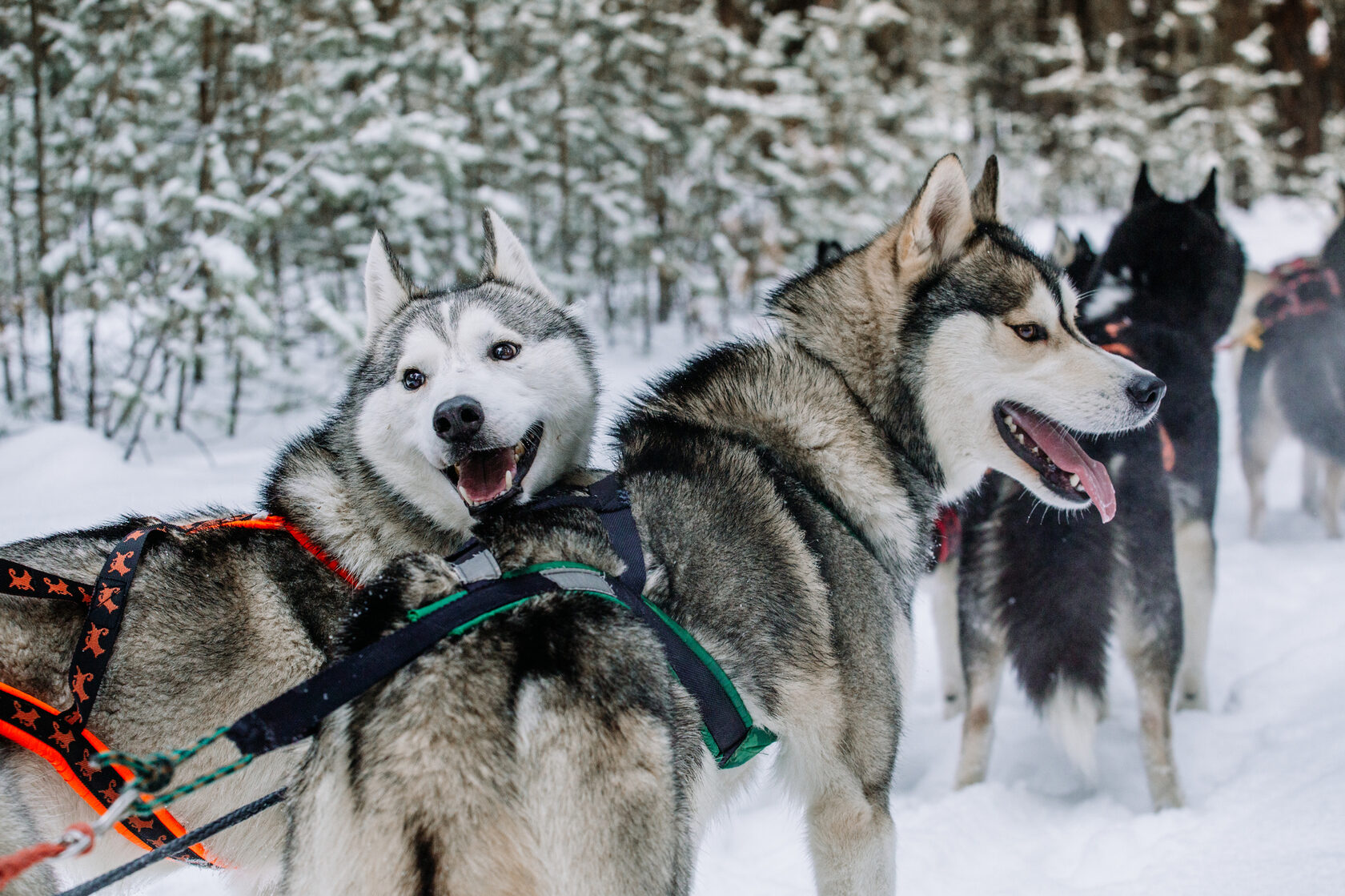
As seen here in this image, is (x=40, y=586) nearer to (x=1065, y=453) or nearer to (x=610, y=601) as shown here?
(x=610, y=601)

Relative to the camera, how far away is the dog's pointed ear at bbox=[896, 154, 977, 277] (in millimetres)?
2107

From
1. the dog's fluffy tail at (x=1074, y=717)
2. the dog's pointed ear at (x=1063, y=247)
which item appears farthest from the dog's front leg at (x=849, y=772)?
the dog's pointed ear at (x=1063, y=247)

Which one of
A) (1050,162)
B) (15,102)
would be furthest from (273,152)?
(1050,162)

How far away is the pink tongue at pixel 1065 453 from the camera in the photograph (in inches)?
87.4

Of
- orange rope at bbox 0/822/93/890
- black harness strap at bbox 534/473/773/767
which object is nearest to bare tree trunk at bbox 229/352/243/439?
black harness strap at bbox 534/473/773/767

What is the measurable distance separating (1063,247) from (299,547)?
3.93 meters

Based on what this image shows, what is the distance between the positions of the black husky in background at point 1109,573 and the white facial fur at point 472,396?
1.69 meters

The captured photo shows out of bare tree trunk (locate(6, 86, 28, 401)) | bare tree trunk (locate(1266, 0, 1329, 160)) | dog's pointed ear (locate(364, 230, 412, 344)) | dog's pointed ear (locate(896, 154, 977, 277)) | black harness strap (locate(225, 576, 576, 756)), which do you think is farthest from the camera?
bare tree trunk (locate(1266, 0, 1329, 160))

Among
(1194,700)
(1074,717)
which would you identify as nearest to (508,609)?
(1074,717)

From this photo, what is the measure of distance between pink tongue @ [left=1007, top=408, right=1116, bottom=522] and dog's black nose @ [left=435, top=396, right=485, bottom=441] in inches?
50.9

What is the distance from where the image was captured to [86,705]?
167 centimetres

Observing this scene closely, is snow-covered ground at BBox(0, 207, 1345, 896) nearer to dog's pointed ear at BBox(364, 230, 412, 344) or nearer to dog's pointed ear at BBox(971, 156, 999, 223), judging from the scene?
dog's pointed ear at BBox(971, 156, 999, 223)

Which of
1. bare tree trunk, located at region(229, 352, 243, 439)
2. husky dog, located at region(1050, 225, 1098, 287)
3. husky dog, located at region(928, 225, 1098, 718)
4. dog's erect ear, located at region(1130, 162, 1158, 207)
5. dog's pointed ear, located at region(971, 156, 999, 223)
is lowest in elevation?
bare tree trunk, located at region(229, 352, 243, 439)

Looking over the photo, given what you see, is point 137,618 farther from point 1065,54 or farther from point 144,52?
point 1065,54
